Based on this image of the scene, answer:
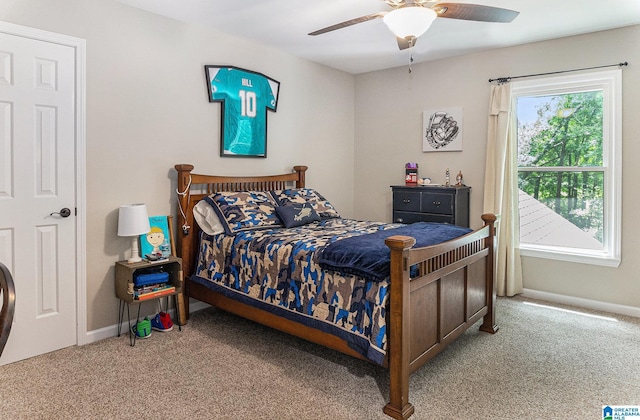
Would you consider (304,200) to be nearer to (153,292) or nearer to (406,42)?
(153,292)

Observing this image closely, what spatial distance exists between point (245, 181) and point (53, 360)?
2.11m

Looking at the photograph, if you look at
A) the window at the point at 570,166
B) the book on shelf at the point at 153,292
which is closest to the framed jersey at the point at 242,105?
the book on shelf at the point at 153,292

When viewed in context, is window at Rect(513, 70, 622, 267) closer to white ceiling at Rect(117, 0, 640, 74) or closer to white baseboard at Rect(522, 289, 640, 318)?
white baseboard at Rect(522, 289, 640, 318)

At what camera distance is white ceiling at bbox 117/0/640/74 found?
3244 millimetres

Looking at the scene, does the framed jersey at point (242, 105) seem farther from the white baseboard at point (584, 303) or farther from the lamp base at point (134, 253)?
the white baseboard at point (584, 303)

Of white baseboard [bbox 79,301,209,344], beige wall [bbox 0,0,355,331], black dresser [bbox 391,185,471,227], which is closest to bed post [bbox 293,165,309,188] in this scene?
beige wall [bbox 0,0,355,331]

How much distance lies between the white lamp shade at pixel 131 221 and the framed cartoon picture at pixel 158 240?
0.26m

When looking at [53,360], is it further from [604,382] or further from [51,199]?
[604,382]

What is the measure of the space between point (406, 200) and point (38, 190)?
135 inches

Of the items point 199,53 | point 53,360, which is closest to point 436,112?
point 199,53

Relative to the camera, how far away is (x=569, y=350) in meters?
3.01

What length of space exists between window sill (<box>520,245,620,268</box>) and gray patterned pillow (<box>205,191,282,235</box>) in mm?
2620

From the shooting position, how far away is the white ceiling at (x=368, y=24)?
3.24 metres

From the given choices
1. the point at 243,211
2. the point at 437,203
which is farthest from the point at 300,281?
the point at 437,203
